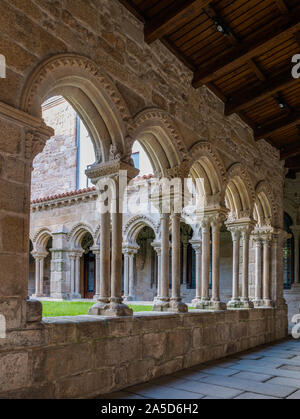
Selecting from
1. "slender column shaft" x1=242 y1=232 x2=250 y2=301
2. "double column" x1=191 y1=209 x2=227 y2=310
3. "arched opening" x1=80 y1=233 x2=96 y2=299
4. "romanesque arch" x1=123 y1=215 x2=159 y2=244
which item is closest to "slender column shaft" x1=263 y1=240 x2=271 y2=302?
"slender column shaft" x1=242 y1=232 x2=250 y2=301

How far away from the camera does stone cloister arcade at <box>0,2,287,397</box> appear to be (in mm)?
2947

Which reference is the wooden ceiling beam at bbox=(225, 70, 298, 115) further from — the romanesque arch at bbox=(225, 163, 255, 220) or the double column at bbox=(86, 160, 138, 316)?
the double column at bbox=(86, 160, 138, 316)

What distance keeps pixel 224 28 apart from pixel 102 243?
2.67m

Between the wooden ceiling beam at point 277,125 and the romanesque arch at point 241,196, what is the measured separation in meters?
0.91

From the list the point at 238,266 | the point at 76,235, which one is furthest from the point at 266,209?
the point at 76,235

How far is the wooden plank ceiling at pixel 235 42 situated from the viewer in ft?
14.4

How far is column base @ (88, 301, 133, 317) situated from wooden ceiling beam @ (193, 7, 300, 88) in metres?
3.04

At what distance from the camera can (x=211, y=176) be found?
20.1ft

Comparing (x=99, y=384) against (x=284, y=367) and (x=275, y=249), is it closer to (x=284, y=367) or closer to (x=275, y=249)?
(x=284, y=367)

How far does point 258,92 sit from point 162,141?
187cm

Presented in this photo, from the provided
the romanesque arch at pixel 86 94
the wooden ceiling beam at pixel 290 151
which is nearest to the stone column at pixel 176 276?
the romanesque arch at pixel 86 94

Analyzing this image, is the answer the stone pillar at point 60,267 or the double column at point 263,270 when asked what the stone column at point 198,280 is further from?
the stone pillar at point 60,267

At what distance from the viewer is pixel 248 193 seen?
7113 mm

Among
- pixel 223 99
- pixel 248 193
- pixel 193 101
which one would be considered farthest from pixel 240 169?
pixel 193 101
